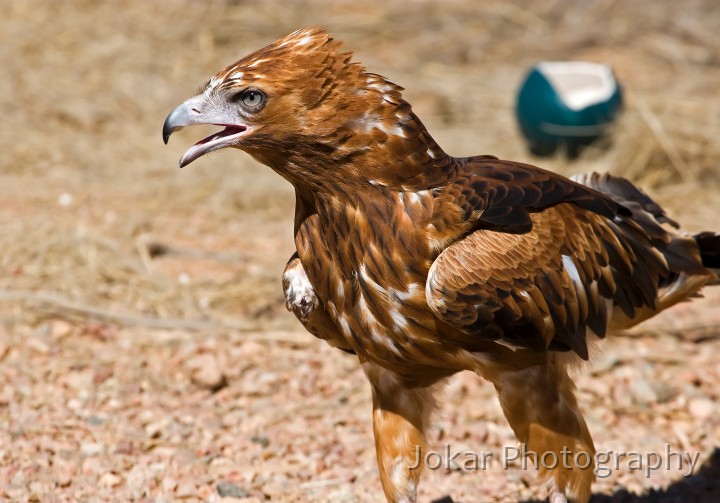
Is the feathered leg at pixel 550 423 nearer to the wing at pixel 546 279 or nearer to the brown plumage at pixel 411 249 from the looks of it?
the brown plumage at pixel 411 249

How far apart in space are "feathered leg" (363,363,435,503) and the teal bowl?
5826mm

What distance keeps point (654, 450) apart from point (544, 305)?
184cm

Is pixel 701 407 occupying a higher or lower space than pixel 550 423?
lower

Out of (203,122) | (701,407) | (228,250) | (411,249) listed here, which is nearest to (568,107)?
(228,250)

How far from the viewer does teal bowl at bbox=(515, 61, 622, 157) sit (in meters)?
9.41

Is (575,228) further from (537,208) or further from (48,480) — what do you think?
(48,480)

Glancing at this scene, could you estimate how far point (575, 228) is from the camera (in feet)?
13.0

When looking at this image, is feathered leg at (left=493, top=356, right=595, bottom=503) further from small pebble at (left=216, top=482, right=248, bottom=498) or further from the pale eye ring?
small pebble at (left=216, top=482, right=248, bottom=498)

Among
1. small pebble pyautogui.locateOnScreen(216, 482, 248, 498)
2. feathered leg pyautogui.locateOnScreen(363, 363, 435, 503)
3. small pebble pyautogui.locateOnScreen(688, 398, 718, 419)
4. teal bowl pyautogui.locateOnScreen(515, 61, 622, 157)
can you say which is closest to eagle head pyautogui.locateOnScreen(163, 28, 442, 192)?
feathered leg pyautogui.locateOnScreen(363, 363, 435, 503)

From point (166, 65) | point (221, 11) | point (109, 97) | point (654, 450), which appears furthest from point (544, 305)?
point (221, 11)

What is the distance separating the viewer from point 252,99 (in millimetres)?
3465

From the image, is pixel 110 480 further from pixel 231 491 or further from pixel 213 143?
pixel 213 143

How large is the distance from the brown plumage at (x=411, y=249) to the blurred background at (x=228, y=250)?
21.8 inches

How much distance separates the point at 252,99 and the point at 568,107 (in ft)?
21.0
